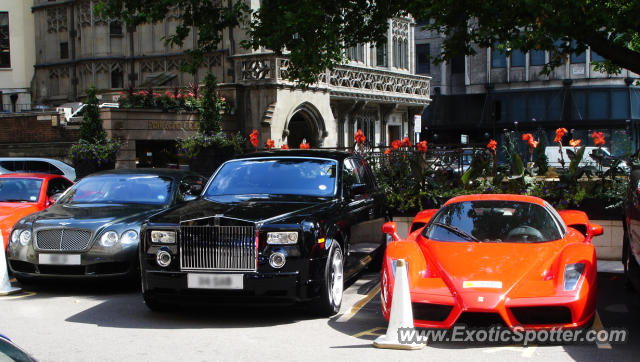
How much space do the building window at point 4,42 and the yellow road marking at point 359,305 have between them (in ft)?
110

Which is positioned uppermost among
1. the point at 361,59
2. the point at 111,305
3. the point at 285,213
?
the point at 361,59

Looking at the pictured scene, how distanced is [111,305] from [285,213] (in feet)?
8.37

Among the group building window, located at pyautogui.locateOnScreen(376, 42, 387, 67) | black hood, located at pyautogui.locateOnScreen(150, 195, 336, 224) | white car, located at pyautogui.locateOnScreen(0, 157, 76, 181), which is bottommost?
black hood, located at pyautogui.locateOnScreen(150, 195, 336, 224)

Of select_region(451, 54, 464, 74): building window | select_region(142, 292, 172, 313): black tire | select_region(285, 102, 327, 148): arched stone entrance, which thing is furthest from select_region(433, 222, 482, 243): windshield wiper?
select_region(451, 54, 464, 74): building window

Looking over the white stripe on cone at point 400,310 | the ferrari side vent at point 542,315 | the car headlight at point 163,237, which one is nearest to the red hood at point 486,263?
the ferrari side vent at point 542,315

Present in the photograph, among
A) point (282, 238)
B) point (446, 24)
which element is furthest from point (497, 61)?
point (282, 238)

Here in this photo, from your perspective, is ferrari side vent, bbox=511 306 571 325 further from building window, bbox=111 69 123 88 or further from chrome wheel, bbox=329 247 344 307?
building window, bbox=111 69 123 88

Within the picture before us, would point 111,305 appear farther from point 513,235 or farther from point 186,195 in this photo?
point 513,235

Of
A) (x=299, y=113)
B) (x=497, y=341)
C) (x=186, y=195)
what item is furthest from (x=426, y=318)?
(x=299, y=113)

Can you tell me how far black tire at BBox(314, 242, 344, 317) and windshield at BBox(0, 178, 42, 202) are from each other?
6.32 m

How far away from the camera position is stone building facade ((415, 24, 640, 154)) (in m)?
43.0

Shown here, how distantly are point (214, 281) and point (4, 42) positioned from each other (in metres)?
34.8

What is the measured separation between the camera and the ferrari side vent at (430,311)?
21.3 feet

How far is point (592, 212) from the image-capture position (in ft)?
37.4
